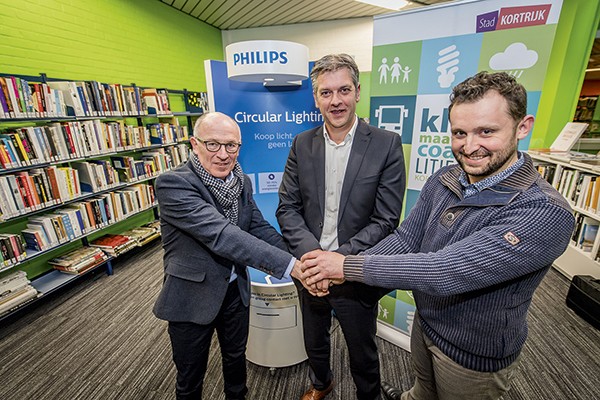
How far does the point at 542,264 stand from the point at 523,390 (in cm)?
179

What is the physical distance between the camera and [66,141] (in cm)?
303

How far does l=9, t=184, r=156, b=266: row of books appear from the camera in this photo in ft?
9.58

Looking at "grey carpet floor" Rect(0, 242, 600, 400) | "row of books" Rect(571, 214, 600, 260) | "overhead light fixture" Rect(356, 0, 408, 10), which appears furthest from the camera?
"overhead light fixture" Rect(356, 0, 408, 10)

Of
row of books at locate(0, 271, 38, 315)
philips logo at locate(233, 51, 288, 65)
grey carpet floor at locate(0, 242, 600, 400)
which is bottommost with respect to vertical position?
grey carpet floor at locate(0, 242, 600, 400)

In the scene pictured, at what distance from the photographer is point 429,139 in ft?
6.32

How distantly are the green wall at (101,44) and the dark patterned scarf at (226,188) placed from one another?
2.99 meters

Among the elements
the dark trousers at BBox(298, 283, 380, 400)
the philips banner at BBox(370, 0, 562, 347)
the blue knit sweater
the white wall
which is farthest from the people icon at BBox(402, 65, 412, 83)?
the white wall

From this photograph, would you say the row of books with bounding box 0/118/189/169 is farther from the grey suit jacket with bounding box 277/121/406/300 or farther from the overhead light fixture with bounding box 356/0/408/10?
the overhead light fixture with bounding box 356/0/408/10

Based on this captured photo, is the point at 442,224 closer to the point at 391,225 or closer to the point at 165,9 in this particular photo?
the point at 391,225

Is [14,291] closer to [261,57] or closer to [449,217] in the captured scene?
[261,57]

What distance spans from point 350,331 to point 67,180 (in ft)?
11.0

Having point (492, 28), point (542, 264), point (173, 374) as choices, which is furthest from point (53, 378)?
point (492, 28)

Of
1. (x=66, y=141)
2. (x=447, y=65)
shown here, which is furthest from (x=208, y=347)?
(x=66, y=141)

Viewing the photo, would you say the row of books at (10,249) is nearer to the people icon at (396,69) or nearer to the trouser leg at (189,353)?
the trouser leg at (189,353)
